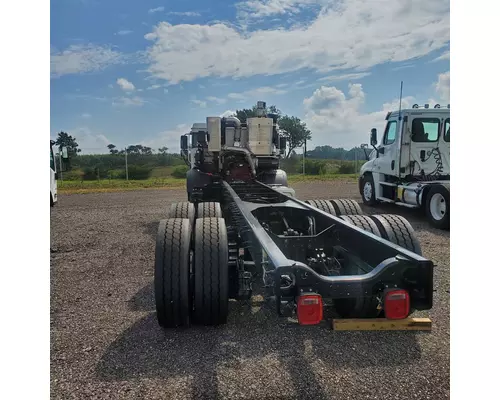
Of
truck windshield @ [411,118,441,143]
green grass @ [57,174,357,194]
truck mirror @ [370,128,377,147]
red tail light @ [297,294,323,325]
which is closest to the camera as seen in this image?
red tail light @ [297,294,323,325]

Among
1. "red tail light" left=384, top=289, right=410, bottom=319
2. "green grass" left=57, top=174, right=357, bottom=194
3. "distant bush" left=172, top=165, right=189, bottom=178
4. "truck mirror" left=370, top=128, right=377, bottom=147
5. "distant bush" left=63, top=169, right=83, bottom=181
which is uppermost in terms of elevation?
"truck mirror" left=370, top=128, right=377, bottom=147

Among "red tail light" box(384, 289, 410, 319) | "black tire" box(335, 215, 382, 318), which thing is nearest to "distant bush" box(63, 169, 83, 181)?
"black tire" box(335, 215, 382, 318)

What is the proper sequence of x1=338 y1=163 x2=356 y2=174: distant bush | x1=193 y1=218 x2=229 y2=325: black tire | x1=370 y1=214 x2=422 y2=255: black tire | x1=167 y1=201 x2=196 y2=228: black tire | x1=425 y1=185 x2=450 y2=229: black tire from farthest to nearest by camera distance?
x1=338 y1=163 x2=356 y2=174: distant bush → x1=425 y1=185 x2=450 y2=229: black tire → x1=167 y1=201 x2=196 y2=228: black tire → x1=370 y1=214 x2=422 y2=255: black tire → x1=193 y1=218 x2=229 y2=325: black tire

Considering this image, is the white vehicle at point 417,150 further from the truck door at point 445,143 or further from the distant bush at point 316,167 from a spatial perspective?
the distant bush at point 316,167

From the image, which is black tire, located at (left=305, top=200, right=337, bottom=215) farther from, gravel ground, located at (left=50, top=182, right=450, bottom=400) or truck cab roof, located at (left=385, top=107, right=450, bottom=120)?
truck cab roof, located at (left=385, top=107, right=450, bottom=120)

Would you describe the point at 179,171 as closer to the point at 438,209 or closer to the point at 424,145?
the point at 424,145

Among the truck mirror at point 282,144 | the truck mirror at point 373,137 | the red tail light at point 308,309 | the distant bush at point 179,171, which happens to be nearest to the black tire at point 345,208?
the truck mirror at point 282,144

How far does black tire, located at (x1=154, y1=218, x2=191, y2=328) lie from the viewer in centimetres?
250

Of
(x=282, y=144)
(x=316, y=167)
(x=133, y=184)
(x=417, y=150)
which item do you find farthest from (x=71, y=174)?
(x=316, y=167)

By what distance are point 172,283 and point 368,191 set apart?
702cm

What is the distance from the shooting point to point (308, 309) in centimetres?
179

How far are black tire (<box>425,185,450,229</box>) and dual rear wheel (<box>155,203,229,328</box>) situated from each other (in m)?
4.58

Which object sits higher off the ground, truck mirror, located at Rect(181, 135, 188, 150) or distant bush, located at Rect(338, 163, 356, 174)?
truck mirror, located at Rect(181, 135, 188, 150)

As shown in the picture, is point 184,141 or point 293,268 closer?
point 293,268
